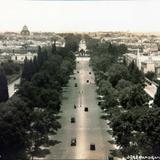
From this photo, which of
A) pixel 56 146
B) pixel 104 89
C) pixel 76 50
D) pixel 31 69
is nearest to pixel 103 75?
pixel 31 69

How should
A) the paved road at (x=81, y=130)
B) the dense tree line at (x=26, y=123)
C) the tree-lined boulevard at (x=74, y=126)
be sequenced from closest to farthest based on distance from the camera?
the dense tree line at (x=26, y=123) → the tree-lined boulevard at (x=74, y=126) → the paved road at (x=81, y=130)

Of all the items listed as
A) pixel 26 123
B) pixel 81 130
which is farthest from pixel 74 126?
pixel 26 123

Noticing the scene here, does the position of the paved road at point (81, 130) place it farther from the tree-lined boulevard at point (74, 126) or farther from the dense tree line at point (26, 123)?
the dense tree line at point (26, 123)

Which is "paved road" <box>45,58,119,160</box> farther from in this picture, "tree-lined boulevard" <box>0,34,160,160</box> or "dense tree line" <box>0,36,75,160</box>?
"dense tree line" <box>0,36,75,160</box>

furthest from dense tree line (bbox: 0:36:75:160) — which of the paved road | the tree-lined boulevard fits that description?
the paved road

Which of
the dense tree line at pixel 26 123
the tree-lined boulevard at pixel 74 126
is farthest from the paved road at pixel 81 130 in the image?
the dense tree line at pixel 26 123

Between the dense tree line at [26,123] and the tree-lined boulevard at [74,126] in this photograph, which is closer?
the dense tree line at [26,123]

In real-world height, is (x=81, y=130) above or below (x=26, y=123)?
below

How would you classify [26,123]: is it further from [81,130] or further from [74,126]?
[74,126]
